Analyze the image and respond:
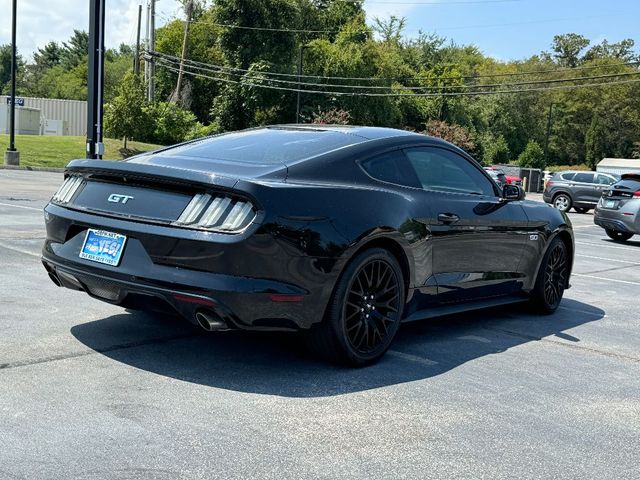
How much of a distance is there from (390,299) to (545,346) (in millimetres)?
1574

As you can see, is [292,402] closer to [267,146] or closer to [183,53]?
[267,146]

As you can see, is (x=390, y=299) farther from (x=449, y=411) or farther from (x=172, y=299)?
(x=172, y=299)

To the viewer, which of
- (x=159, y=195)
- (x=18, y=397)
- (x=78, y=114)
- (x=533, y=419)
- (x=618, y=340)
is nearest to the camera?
(x=18, y=397)

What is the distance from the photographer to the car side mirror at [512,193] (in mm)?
5992

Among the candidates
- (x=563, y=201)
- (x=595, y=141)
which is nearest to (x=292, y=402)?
(x=563, y=201)

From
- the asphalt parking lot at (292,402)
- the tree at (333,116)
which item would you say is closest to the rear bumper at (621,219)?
the asphalt parking lot at (292,402)

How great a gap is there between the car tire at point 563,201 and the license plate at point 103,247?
26.6 meters

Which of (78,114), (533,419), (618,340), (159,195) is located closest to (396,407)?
(533,419)

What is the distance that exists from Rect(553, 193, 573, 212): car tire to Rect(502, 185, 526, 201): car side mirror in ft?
78.7

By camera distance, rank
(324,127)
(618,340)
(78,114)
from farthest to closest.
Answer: (78,114) < (618,340) < (324,127)

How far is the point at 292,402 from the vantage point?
151 inches

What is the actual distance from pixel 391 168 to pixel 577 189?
25.5 m

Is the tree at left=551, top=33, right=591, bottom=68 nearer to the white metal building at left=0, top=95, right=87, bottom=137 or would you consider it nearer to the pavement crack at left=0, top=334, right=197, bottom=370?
the white metal building at left=0, top=95, right=87, bottom=137

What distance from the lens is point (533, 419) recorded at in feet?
12.7
